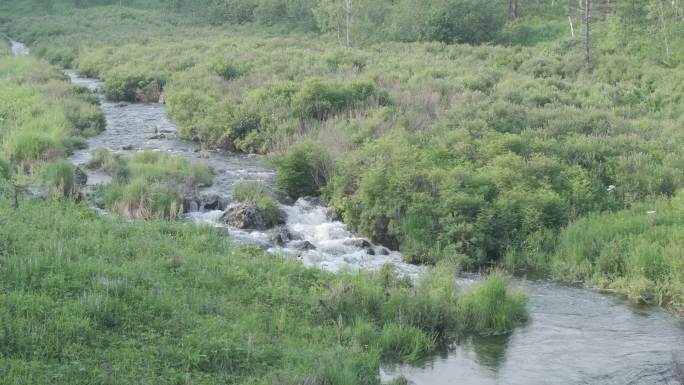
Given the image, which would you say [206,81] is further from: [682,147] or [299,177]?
[682,147]

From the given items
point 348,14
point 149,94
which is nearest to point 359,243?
point 149,94

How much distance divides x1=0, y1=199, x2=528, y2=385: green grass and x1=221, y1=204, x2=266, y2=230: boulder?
2.93 meters

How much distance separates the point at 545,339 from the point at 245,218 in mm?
8577

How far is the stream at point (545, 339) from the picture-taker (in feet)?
37.4

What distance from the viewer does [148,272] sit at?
1228cm

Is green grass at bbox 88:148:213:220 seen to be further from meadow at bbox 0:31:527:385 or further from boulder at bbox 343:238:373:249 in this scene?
boulder at bbox 343:238:373:249

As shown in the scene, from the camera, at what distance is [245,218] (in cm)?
1884

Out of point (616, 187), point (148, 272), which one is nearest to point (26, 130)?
point (148, 272)

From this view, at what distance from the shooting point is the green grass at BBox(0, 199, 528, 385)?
31.3 feet

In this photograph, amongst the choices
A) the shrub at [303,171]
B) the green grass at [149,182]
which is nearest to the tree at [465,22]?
the shrub at [303,171]

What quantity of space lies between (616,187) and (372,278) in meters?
8.55

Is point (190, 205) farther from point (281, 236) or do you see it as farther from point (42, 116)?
point (42, 116)

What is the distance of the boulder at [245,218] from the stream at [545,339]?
31 cm

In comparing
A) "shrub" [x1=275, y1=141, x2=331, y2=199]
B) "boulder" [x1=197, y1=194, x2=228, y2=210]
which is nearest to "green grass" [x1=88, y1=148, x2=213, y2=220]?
"boulder" [x1=197, y1=194, x2=228, y2=210]
